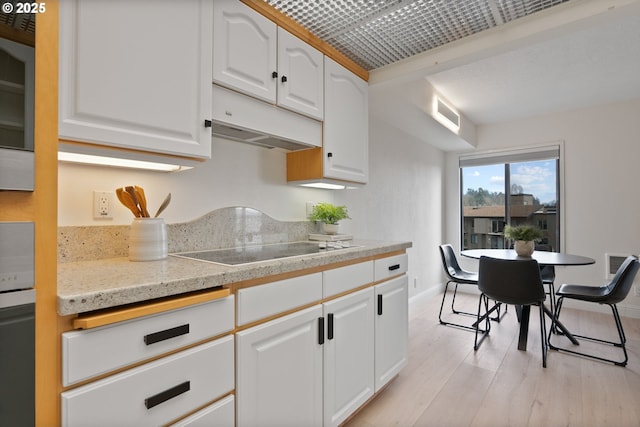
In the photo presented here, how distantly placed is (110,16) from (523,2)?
1.86 metres

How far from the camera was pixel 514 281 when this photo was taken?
2.45 m

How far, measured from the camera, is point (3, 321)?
27.3 inches

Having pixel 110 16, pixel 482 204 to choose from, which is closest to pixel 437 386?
pixel 110 16

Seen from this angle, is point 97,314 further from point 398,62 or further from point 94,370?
point 398,62

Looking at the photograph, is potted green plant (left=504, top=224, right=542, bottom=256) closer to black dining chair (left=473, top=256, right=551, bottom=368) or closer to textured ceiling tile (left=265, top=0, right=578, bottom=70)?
black dining chair (left=473, top=256, right=551, bottom=368)

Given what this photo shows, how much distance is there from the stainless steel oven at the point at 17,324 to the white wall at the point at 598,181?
4.87 meters

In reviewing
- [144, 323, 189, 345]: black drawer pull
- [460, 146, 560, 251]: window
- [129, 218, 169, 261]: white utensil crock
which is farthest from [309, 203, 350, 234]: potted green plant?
[460, 146, 560, 251]: window

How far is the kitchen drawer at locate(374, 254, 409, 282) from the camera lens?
1.88 m

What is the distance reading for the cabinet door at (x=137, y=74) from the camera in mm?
995

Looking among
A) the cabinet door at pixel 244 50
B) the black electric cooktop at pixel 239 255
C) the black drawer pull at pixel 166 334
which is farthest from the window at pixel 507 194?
the black drawer pull at pixel 166 334

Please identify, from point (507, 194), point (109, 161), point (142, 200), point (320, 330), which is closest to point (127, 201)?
point (142, 200)

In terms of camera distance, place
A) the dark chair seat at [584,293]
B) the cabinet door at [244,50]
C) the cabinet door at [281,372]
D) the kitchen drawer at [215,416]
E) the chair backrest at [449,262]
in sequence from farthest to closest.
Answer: the chair backrest at [449,262], the dark chair seat at [584,293], the cabinet door at [244,50], the cabinet door at [281,372], the kitchen drawer at [215,416]

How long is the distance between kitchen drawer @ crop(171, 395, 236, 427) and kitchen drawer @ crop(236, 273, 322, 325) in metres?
0.26

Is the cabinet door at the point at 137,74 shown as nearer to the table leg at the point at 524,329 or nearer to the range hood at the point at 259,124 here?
the range hood at the point at 259,124
